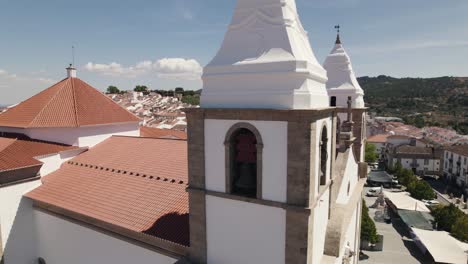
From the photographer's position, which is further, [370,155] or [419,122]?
[419,122]

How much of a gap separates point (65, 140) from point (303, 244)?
13796 mm

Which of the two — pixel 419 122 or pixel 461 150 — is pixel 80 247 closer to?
pixel 461 150

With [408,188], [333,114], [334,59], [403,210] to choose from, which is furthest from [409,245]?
[333,114]

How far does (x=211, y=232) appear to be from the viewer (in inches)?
313

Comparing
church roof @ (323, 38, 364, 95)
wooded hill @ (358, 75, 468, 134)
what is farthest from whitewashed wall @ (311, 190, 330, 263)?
wooded hill @ (358, 75, 468, 134)

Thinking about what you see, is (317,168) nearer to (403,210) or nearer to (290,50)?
(290,50)

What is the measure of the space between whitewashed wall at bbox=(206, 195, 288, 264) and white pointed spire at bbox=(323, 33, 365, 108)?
34.4 feet

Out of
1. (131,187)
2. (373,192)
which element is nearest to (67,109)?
(131,187)

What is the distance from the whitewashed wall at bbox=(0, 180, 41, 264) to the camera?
12.4 meters

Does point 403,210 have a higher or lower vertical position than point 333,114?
lower

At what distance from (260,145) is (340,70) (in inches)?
427

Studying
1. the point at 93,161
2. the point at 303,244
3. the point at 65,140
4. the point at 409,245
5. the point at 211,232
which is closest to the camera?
the point at 303,244

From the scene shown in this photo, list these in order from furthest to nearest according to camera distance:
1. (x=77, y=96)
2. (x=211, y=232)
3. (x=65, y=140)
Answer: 1. (x=77, y=96)
2. (x=65, y=140)
3. (x=211, y=232)

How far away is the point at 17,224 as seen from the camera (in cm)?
1270
